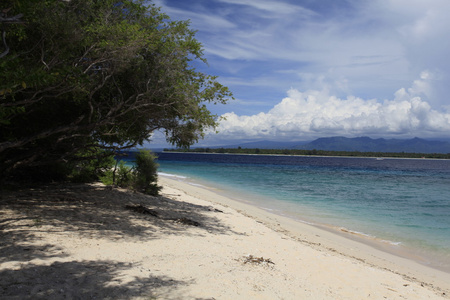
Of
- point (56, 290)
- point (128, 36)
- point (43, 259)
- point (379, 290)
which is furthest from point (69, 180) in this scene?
point (379, 290)

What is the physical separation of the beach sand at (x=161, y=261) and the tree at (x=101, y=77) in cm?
243

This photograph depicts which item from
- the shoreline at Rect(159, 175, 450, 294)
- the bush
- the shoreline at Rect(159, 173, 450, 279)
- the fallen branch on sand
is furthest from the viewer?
the bush

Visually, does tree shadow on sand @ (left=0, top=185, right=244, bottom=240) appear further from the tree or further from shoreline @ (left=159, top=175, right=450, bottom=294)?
shoreline @ (left=159, top=175, right=450, bottom=294)

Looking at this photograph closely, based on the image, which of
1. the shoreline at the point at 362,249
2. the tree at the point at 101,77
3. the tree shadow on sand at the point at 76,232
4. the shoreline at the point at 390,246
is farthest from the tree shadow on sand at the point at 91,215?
the shoreline at the point at 390,246

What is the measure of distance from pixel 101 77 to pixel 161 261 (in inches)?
249

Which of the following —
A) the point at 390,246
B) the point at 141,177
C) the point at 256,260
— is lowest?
the point at 390,246

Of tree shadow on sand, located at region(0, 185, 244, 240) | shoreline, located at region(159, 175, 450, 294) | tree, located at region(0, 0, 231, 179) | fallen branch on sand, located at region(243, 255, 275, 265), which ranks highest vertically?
tree, located at region(0, 0, 231, 179)

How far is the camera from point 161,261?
5551 millimetres

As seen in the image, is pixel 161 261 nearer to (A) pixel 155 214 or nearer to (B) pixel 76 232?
(B) pixel 76 232

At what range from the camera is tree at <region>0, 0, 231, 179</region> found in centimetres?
729

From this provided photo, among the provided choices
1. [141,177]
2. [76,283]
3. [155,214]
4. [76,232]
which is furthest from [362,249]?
[141,177]

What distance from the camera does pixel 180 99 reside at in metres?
9.47

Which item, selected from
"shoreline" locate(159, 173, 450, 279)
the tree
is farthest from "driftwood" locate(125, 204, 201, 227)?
"shoreline" locate(159, 173, 450, 279)

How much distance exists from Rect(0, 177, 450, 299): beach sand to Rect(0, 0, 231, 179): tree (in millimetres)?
2428
